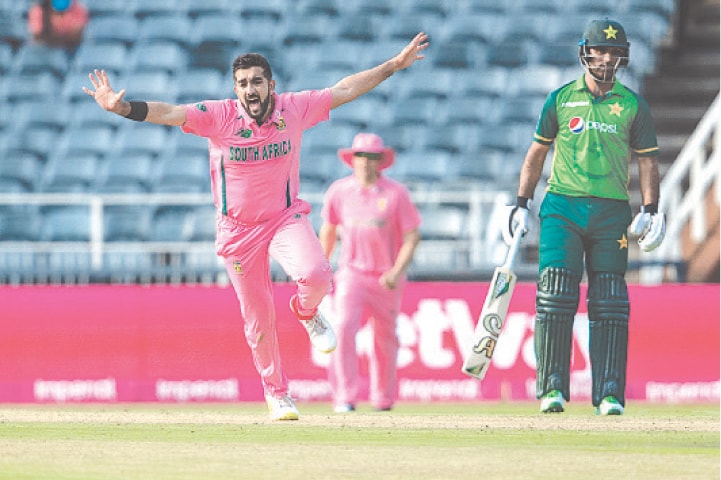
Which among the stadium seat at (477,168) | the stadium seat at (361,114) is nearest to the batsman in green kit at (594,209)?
the stadium seat at (477,168)

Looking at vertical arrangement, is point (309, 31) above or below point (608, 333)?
above

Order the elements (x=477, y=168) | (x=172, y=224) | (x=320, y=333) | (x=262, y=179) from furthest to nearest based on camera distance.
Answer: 1. (x=477, y=168)
2. (x=172, y=224)
3. (x=320, y=333)
4. (x=262, y=179)

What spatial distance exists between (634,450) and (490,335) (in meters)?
2.12

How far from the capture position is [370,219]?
13773 mm

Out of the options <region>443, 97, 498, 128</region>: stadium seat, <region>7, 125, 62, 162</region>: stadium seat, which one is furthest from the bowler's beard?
<region>7, 125, 62, 162</region>: stadium seat

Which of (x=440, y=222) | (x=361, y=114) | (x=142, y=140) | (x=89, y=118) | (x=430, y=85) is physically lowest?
(x=440, y=222)

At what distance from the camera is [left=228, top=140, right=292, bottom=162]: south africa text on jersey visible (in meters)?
9.88

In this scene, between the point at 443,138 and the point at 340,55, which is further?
the point at 340,55

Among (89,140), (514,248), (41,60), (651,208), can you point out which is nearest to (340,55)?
(89,140)

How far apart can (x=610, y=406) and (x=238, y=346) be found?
614 centimetres

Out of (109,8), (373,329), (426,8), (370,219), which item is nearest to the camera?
(373,329)

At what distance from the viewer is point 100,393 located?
1576 cm

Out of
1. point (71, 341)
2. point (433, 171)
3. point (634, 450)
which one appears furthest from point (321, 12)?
point (634, 450)

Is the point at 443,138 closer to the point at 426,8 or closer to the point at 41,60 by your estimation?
the point at 426,8
